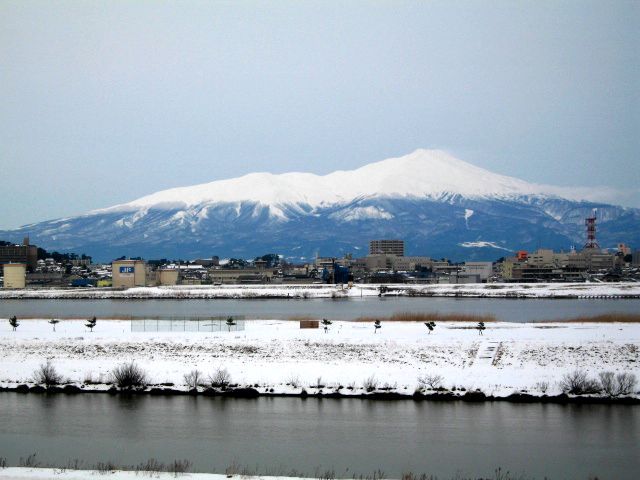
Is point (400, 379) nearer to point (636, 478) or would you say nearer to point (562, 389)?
point (562, 389)

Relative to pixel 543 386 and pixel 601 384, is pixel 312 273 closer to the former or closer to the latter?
pixel 543 386

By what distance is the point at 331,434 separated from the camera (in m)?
17.7

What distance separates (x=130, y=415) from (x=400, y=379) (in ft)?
23.3

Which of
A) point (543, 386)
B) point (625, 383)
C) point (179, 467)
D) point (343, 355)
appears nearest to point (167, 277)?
point (343, 355)

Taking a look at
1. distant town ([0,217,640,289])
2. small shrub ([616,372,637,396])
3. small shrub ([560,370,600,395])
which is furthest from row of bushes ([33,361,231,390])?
distant town ([0,217,640,289])

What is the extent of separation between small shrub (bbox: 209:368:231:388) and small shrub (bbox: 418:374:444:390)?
16.3ft

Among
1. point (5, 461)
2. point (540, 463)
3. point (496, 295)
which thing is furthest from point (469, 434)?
point (496, 295)

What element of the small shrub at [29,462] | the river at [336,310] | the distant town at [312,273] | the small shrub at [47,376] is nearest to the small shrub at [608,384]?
the small shrub at [29,462]

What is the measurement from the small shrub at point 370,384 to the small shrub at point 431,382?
1.15m

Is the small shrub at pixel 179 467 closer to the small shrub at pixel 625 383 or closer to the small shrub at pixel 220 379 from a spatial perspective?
the small shrub at pixel 220 379

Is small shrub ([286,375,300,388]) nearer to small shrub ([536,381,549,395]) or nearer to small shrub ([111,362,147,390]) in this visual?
small shrub ([111,362,147,390])

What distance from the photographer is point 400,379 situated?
73.8 feet

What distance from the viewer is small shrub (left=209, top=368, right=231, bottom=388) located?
2191 cm

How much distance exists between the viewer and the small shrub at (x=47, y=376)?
22750 mm
